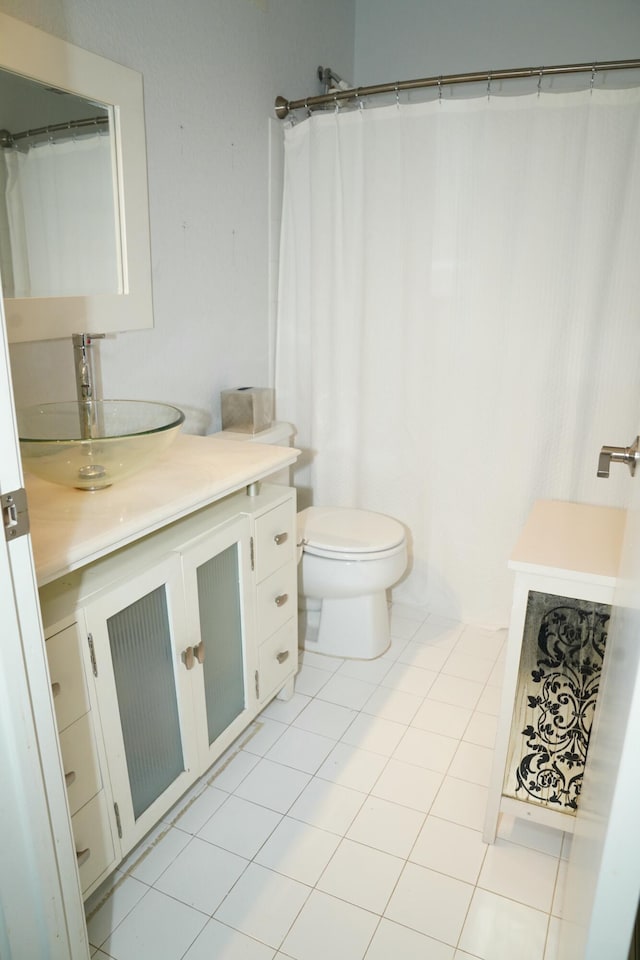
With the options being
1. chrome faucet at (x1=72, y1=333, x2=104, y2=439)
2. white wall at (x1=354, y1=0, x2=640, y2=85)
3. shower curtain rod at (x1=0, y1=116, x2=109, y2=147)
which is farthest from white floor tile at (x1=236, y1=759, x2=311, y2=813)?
white wall at (x1=354, y1=0, x2=640, y2=85)

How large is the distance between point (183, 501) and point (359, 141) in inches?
60.1

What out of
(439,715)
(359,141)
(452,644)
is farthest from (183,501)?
(359,141)

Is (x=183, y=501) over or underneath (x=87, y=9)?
underneath

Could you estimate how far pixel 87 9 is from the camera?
1500 millimetres

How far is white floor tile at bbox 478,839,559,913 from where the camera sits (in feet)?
4.62

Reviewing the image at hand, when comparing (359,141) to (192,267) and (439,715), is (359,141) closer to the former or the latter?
(192,267)

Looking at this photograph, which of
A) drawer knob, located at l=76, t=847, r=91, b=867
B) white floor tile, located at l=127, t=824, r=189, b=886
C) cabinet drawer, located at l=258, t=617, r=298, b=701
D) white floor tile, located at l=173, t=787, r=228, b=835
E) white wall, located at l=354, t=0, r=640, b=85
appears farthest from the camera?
white wall, located at l=354, t=0, r=640, b=85

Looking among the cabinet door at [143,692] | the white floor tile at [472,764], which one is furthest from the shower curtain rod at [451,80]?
the white floor tile at [472,764]

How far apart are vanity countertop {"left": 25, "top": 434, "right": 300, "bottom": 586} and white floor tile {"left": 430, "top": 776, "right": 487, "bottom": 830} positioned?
926 mm

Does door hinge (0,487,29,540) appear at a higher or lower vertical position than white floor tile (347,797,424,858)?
higher

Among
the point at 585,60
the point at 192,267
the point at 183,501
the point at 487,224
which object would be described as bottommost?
the point at 183,501

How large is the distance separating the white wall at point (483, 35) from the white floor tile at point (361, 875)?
101 inches

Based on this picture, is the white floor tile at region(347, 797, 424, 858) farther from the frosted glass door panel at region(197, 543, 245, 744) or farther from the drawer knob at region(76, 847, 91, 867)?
the drawer knob at region(76, 847, 91, 867)

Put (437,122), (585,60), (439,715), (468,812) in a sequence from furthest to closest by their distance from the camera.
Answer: (585,60), (437,122), (439,715), (468,812)
